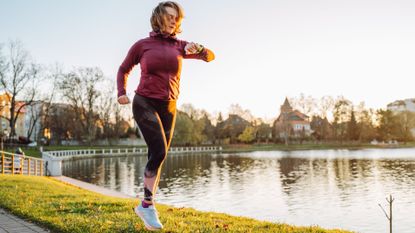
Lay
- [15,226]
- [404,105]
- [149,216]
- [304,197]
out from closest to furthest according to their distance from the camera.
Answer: [149,216]
[15,226]
[304,197]
[404,105]

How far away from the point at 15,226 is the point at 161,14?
3.60 metres

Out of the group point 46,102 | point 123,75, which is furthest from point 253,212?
point 46,102

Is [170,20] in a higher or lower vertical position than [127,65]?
higher

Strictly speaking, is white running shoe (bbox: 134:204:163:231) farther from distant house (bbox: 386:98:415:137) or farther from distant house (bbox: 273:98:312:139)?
distant house (bbox: 386:98:415:137)

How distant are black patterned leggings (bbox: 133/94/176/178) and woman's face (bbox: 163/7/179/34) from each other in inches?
25.8

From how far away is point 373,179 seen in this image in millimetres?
22672

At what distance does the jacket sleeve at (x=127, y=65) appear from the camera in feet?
12.3

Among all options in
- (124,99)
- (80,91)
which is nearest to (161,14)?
(124,99)

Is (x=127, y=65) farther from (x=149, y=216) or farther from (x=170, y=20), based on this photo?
(x=149, y=216)

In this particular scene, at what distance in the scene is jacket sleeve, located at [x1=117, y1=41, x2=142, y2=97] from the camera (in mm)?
3758

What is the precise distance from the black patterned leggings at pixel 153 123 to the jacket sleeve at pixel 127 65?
0.54ft

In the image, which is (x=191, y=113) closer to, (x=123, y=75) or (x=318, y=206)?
(x=318, y=206)

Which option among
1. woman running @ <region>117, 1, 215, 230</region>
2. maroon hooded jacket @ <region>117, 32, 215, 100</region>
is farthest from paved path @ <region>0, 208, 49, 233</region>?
maroon hooded jacket @ <region>117, 32, 215, 100</region>

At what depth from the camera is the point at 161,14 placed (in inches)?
143
